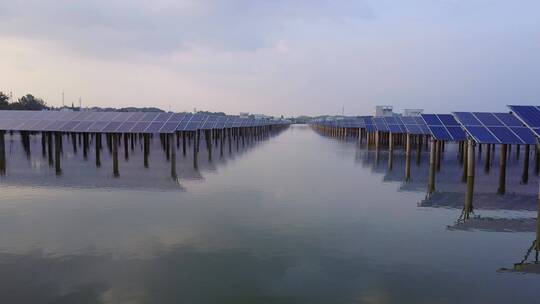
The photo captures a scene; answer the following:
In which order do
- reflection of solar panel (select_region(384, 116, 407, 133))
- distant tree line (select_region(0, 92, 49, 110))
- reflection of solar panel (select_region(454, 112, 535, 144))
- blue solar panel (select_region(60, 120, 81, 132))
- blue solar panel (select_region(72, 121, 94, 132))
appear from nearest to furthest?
1. reflection of solar panel (select_region(454, 112, 535, 144))
2. blue solar panel (select_region(72, 121, 94, 132))
3. blue solar panel (select_region(60, 120, 81, 132))
4. reflection of solar panel (select_region(384, 116, 407, 133))
5. distant tree line (select_region(0, 92, 49, 110))

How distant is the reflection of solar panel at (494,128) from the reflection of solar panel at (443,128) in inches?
82.0

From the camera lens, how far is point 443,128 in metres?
25.1

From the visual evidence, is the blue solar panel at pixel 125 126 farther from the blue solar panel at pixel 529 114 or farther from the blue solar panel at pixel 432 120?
the blue solar panel at pixel 529 114

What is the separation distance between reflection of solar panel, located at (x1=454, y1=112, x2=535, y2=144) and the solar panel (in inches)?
81.8

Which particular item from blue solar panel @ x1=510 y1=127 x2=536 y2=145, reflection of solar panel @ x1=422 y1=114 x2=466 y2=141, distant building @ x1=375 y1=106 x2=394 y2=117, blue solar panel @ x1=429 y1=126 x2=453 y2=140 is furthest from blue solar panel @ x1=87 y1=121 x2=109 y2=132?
distant building @ x1=375 y1=106 x2=394 y2=117

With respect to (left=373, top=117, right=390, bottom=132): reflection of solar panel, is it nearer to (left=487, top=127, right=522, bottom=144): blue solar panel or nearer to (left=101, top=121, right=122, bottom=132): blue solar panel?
(left=487, top=127, right=522, bottom=144): blue solar panel

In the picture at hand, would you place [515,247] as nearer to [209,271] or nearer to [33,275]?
[209,271]

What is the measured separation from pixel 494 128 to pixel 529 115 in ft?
12.0

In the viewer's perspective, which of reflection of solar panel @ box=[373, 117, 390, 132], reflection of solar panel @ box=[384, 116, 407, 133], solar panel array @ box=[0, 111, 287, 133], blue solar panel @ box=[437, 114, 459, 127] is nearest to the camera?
blue solar panel @ box=[437, 114, 459, 127]

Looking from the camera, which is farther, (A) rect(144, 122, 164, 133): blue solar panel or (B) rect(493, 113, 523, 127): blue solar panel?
(A) rect(144, 122, 164, 133): blue solar panel

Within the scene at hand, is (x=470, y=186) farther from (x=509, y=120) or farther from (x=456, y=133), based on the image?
(x=456, y=133)

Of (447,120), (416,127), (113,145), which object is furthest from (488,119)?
(113,145)

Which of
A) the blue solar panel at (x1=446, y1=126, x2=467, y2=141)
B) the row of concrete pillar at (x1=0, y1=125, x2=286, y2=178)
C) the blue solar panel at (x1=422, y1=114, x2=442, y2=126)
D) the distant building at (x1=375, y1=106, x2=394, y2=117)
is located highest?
the distant building at (x1=375, y1=106, x2=394, y2=117)

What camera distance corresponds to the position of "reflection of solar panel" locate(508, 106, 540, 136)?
1390 cm
